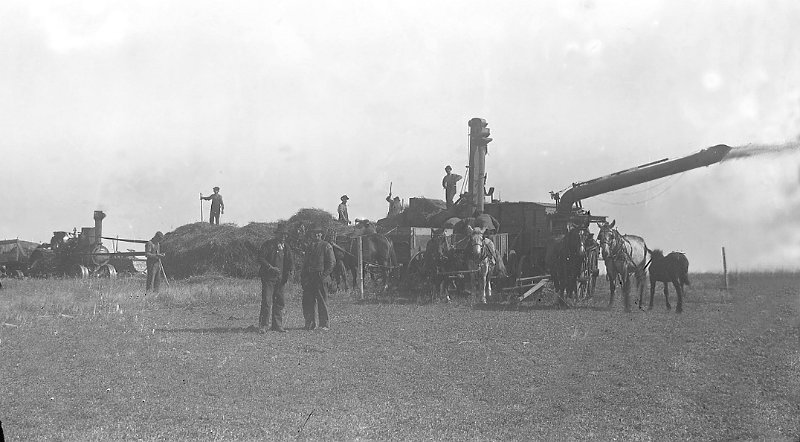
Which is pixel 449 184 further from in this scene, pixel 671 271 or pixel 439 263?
pixel 671 271

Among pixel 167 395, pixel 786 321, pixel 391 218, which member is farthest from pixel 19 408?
pixel 391 218

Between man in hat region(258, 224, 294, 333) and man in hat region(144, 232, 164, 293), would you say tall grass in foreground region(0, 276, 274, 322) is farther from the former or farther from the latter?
man in hat region(258, 224, 294, 333)

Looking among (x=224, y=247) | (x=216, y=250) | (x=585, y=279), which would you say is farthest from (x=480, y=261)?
(x=216, y=250)

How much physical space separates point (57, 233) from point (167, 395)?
72.5 ft

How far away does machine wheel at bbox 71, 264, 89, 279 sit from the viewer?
83.8 feet

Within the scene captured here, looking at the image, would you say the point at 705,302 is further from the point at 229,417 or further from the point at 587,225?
the point at 229,417

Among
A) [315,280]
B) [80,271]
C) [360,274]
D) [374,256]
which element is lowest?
[315,280]

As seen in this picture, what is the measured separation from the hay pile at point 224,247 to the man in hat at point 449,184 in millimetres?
3468

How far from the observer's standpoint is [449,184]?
22.8 m

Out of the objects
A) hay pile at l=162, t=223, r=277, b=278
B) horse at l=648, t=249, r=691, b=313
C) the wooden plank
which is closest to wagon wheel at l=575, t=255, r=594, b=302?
the wooden plank

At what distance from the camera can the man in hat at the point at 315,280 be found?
508 inches

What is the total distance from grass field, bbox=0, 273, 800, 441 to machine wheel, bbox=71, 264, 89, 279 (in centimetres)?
1135

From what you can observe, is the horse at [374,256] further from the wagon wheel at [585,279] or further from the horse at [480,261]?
the wagon wheel at [585,279]

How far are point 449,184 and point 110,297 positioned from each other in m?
10.6
